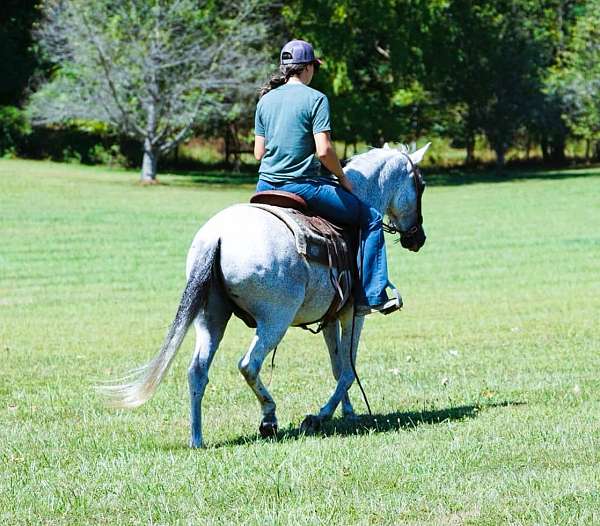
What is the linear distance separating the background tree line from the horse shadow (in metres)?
37.6

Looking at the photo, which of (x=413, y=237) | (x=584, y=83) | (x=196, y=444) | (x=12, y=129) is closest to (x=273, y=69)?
(x=12, y=129)

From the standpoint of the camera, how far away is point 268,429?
830cm

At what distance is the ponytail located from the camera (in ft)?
28.3

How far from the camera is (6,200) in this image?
123 ft

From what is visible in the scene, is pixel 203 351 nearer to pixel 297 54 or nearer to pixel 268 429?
pixel 268 429

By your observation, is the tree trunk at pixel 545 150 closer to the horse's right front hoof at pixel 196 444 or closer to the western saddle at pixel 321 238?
the western saddle at pixel 321 238

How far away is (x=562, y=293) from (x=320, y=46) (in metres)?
37.6

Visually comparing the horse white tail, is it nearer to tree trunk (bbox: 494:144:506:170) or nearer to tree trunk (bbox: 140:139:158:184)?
tree trunk (bbox: 140:139:158:184)

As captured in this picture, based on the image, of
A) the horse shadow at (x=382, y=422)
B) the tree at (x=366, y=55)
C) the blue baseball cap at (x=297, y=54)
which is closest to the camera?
the horse shadow at (x=382, y=422)

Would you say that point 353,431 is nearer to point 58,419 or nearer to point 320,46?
point 58,419

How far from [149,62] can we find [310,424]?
128ft

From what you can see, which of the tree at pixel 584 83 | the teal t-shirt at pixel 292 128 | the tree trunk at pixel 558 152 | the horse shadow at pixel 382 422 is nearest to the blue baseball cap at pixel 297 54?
the teal t-shirt at pixel 292 128

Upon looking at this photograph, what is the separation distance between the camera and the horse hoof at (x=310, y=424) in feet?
27.8

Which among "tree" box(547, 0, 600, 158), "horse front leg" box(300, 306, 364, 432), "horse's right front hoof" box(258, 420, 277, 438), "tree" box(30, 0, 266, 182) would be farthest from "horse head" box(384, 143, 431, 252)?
"tree" box(547, 0, 600, 158)
